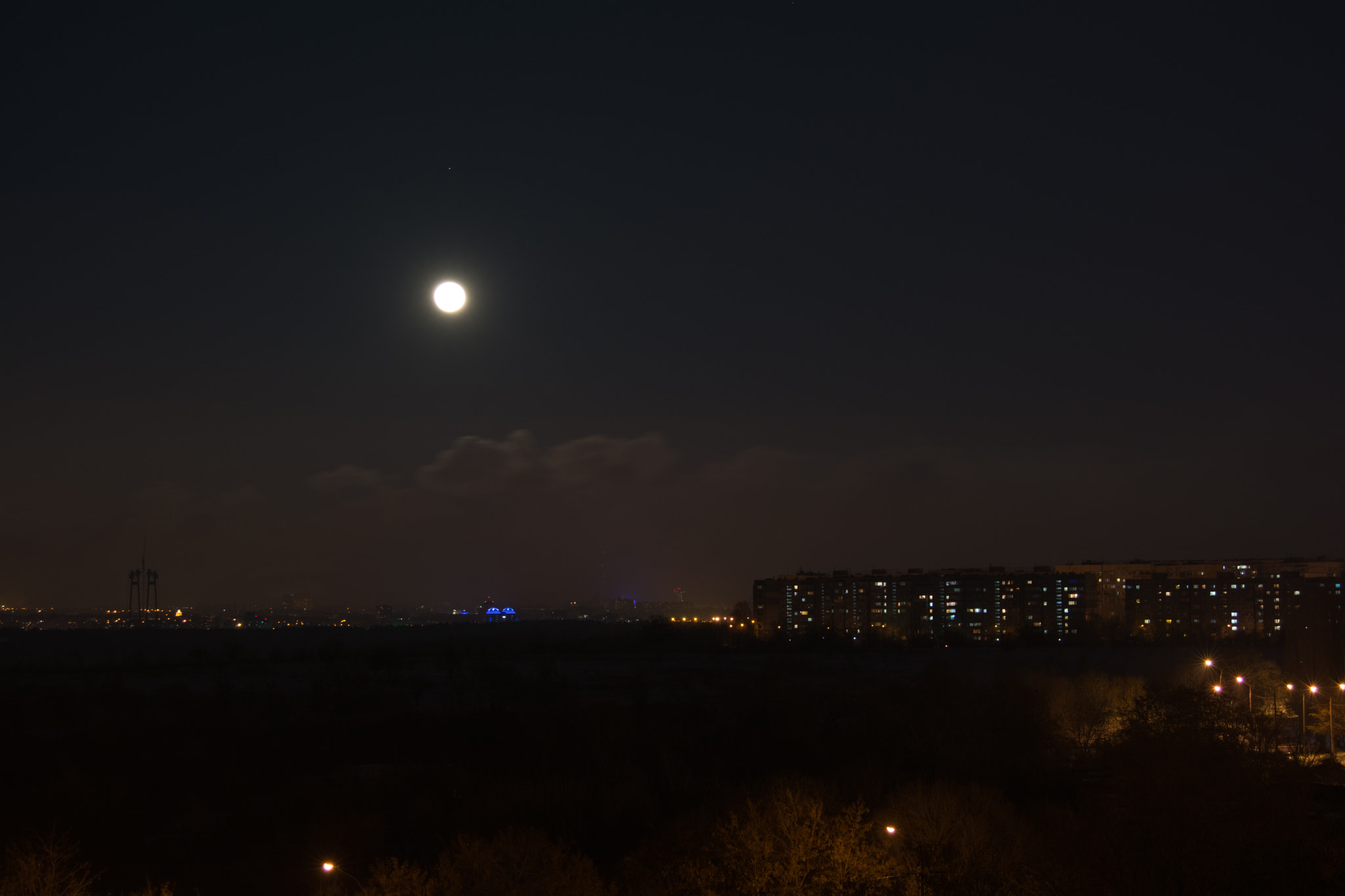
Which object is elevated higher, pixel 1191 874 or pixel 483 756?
pixel 1191 874

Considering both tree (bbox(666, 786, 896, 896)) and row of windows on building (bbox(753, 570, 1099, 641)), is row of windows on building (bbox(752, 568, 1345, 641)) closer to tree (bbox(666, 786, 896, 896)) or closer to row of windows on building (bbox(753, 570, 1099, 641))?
row of windows on building (bbox(753, 570, 1099, 641))

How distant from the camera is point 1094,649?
79812mm

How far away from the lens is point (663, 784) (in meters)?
35.8

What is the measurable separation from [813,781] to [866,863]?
11.3 metres

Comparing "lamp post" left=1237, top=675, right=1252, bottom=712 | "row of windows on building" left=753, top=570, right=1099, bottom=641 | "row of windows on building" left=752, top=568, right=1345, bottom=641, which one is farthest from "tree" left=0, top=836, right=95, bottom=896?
"row of windows on building" left=753, top=570, right=1099, bottom=641

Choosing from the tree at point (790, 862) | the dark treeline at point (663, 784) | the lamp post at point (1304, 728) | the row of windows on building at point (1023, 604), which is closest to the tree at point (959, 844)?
the dark treeline at point (663, 784)

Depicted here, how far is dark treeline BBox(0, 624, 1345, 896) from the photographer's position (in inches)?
774

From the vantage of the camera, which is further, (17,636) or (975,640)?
(17,636)

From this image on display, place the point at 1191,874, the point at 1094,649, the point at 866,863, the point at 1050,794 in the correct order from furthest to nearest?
the point at 1094,649 < the point at 1050,794 < the point at 866,863 < the point at 1191,874

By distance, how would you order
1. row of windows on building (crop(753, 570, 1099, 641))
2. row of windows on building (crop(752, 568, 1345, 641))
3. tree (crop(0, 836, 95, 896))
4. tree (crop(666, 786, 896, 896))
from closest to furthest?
tree (crop(666, 786, 896, 896)) → tree (crop(0, 836, 95, 896)) → row of windows on building (crop(752, 568, 1345, 641)) → row of windows on building (crop(753, 570, 1099, 641))

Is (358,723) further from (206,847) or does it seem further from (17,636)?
(17,636)

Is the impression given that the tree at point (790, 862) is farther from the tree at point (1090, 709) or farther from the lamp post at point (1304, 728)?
the tree at point (1090, 709)

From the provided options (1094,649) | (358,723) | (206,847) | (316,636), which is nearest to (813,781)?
(206,847)

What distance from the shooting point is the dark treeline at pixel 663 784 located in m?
19.7
